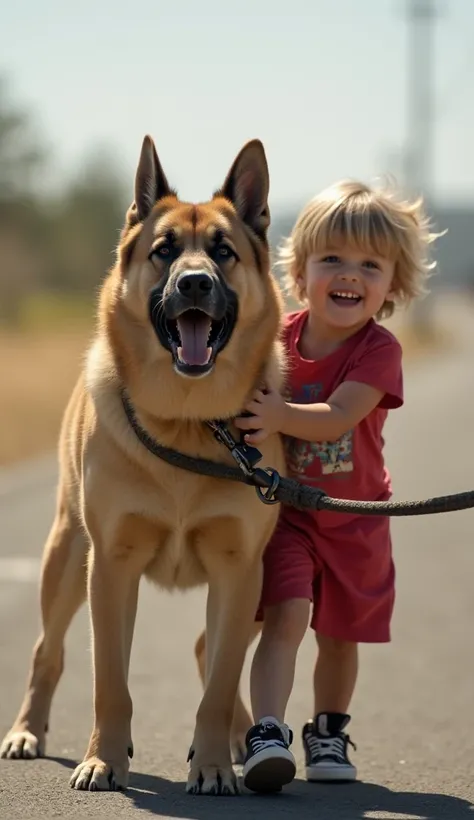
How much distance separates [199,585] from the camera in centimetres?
532


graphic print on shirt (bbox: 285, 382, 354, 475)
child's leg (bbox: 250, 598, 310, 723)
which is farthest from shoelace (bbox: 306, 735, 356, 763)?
graphic print on shirt (bbox: 285, 382, 354, 475)

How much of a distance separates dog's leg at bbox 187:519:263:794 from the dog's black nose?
795 mm

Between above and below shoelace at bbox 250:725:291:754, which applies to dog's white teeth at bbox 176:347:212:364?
above

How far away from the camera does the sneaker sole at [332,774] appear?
17.8ft

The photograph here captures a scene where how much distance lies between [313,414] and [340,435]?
0.62 ft

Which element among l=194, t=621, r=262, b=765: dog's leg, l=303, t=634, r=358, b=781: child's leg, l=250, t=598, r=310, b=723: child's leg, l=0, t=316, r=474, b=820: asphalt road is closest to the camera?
l=0, t=316, r=474, b=820: asphalt road

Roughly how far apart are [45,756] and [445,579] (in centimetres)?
497

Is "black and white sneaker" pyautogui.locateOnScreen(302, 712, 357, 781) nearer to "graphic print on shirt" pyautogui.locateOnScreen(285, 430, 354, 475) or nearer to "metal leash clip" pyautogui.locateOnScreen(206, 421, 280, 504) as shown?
"graphic print on shirt" pyautogui.locateOnScreen(285, 430, 354, 475)

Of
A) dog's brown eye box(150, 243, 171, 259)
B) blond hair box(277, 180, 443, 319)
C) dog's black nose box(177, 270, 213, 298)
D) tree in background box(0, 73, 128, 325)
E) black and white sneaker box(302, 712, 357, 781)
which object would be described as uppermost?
tree in background box(0, 73, 128, 325)

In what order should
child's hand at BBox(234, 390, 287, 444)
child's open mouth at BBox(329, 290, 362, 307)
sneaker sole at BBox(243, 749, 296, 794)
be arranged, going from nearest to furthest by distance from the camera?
sneaker sole at BBox(243, 749, 296, 794)
child's hand at BBox(234, 390, 287, 444)
child's open mouth at BBox(329, 290, 362, 307)

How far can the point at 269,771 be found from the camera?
192 inches

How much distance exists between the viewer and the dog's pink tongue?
4.98 metres

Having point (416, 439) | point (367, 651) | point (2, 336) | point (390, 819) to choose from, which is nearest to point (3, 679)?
point (367, 651)

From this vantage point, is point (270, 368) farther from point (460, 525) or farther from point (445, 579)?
point (460, 525)
